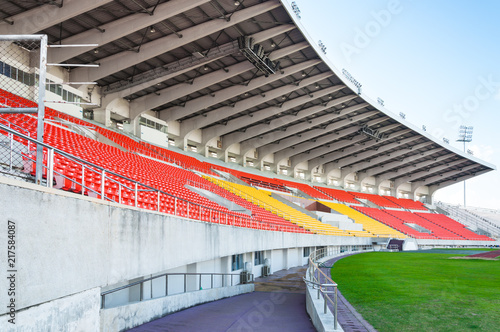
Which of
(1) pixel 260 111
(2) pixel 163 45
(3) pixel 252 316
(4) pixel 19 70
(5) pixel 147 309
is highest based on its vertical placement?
Answer: (2) pixel 163 45

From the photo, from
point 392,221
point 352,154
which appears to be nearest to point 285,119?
point 352,154

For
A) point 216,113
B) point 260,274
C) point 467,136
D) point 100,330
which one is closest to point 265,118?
point 216,113

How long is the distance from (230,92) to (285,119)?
8.69 metres

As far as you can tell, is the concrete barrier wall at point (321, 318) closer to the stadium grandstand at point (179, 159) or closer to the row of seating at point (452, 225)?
the stadium grandstand at point (179, 159)

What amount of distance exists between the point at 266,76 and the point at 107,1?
12120mm

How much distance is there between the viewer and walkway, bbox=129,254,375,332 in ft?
30.0

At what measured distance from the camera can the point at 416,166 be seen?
197ft

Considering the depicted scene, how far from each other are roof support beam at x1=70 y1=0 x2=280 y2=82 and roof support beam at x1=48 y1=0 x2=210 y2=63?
2242 mm

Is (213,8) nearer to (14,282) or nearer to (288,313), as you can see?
(288,313)

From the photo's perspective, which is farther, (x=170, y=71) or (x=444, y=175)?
(x=444, y=175)

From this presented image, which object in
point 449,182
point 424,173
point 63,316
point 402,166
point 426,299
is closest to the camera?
point 63,316

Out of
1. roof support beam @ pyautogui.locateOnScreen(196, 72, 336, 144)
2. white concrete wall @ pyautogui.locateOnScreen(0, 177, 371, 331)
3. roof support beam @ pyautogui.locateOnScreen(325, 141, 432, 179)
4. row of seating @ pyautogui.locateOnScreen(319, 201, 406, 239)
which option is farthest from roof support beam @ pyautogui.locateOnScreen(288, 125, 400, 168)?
white concrete wall @ pyautogui.locateOnScreen(0, 177, 371, 331)

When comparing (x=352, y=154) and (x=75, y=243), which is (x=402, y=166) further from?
(x=75, y=243)

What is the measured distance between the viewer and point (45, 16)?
18797 mm
